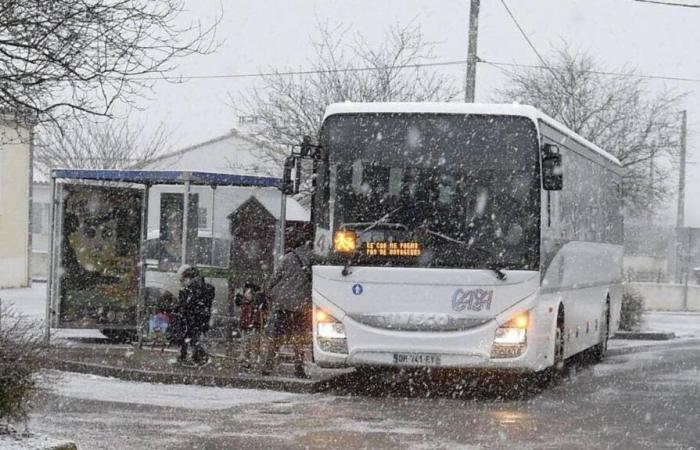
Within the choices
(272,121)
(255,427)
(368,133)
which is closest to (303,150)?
(368,133)

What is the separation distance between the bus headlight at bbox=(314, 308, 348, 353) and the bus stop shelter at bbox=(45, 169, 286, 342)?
4265mm

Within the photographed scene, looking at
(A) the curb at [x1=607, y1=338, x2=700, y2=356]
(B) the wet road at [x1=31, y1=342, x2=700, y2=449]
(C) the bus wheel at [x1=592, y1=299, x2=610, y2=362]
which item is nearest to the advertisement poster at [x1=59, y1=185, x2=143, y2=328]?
(B) the wet road at [x1=31, y1=342, x2=700, y2=449]

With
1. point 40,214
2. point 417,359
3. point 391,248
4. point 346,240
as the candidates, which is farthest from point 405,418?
point 40,214

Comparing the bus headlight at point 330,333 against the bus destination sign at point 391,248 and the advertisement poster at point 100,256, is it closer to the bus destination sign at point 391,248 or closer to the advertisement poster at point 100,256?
the bus destination sign at point 391,248

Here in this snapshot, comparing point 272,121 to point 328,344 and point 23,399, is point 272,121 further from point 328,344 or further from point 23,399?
point 23,399

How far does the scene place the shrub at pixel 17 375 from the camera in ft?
30.3

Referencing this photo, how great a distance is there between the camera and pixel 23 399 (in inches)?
371

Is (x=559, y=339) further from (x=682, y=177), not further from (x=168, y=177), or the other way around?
(x=682, y=177)

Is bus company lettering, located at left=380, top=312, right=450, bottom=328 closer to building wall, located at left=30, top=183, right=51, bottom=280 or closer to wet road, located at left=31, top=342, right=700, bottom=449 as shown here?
wet road, located at left=31, top=342, right=700, bottom=449

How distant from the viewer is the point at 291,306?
53.1 ft

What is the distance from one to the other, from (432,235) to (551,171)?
1.55 metres

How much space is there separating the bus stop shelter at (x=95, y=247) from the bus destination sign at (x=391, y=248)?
446 centimetres

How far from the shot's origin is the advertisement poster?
1992 centimetres

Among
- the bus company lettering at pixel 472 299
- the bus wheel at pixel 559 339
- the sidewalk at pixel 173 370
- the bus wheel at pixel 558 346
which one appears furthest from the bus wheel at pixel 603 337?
the bus company lettering at pixel 472 299
